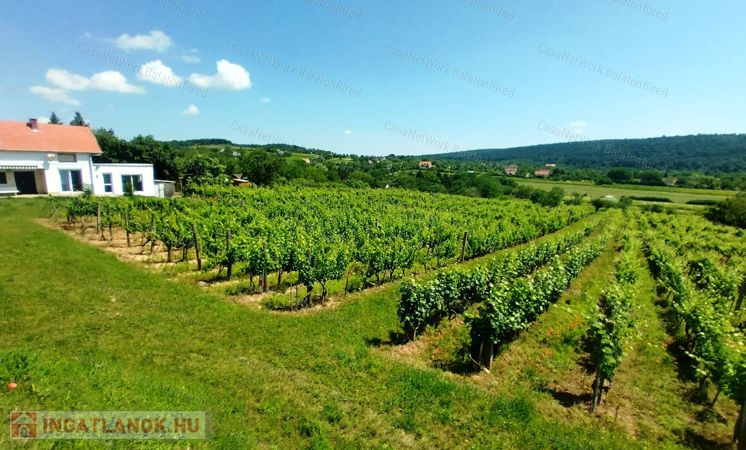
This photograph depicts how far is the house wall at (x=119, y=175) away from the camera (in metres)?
33.3

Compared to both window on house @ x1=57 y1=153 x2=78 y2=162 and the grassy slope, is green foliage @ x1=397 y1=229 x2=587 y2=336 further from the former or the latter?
window on house @ x1=57 y1=153 x2=78 y2=162

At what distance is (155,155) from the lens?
47.0m

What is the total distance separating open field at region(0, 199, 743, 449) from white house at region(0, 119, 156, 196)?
82.1ft

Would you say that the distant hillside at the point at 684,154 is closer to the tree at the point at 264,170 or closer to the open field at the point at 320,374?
the tree at the point at 264,170

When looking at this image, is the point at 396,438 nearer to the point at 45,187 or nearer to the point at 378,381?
the point at 378,381

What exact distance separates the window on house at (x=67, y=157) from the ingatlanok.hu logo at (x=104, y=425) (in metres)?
37.3

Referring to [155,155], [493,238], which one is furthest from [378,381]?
[155,155]

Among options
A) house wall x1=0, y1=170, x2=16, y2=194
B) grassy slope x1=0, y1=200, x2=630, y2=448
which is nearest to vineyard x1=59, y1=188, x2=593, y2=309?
grassy slope x1=0, y1=200, x2=630, y2=448

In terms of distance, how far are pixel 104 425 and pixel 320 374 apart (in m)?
3.83

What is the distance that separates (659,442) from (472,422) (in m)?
3.40

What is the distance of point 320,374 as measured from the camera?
7.50 m

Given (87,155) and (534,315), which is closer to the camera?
(534,315)

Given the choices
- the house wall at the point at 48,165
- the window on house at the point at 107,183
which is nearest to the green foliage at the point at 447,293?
the window on house at the point at 107,183

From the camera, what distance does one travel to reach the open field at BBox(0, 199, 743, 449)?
5719mm
